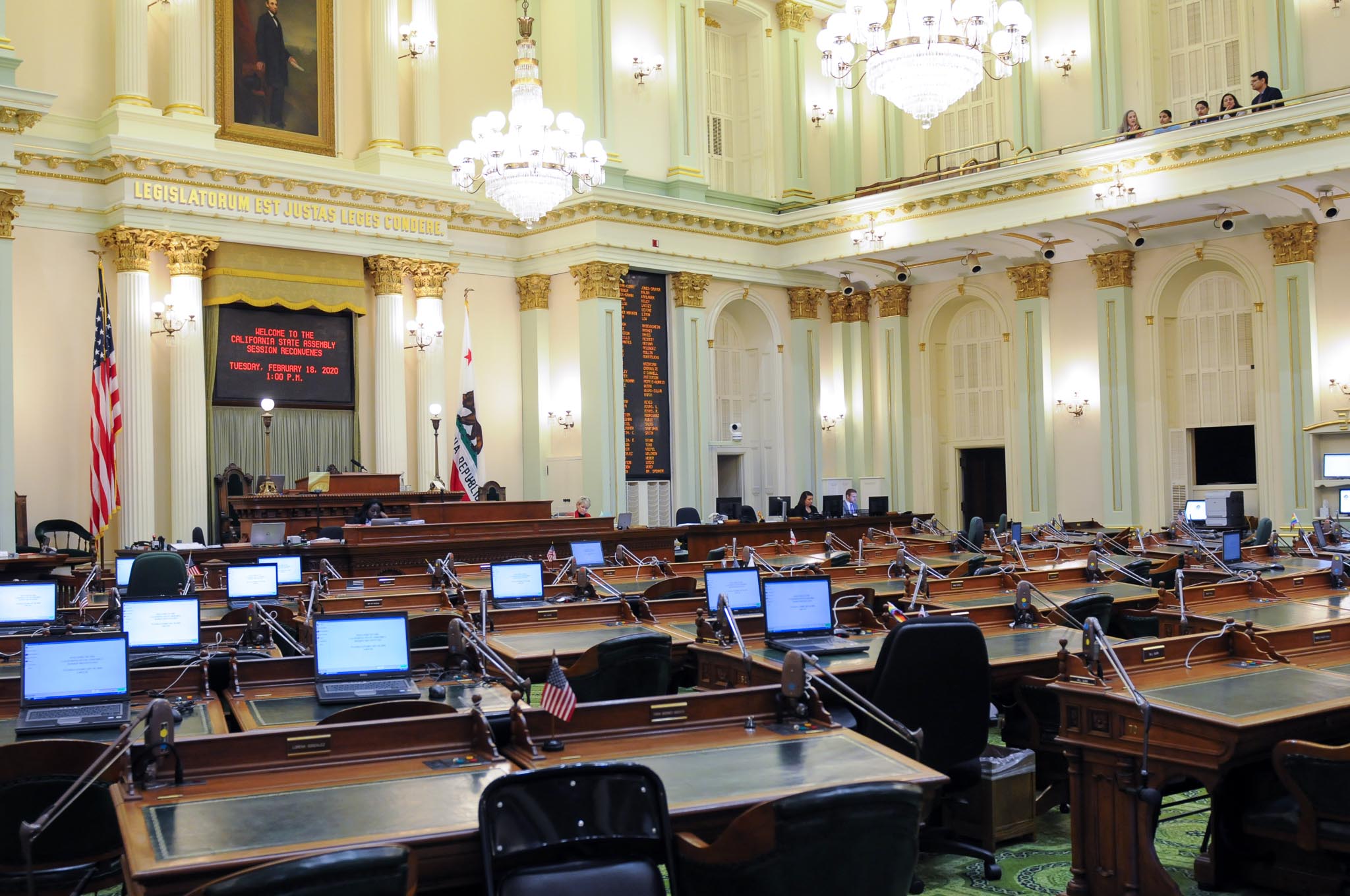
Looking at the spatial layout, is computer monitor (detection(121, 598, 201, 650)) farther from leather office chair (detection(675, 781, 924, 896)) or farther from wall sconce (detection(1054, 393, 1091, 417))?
wall sconce (detection(1054, 393, 1091, 417))

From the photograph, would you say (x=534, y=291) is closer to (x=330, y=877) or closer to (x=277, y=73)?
(x=277, y=73)

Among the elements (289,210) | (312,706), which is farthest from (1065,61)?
(312,706)

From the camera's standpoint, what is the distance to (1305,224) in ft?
54.0

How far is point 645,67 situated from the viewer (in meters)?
20.0

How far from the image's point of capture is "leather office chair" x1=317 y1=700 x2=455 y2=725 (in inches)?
156

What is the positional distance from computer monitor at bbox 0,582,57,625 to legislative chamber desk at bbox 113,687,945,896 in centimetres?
449

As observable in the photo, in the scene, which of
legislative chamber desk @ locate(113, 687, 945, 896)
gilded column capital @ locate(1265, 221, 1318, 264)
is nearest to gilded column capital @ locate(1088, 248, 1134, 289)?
gilded column capital @ locate(1265, 221, 1318, 264)

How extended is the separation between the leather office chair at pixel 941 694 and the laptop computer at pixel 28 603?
516cm

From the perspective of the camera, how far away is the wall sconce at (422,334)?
740 inches

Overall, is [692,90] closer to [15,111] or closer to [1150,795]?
[15,111]

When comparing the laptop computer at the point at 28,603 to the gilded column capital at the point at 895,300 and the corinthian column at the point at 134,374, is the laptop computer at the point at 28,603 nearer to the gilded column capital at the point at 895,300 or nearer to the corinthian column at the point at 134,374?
the corinthian column at the point at 134,374

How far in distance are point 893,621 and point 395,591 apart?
4.16 m

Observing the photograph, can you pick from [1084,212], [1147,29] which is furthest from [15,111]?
[1147,29]

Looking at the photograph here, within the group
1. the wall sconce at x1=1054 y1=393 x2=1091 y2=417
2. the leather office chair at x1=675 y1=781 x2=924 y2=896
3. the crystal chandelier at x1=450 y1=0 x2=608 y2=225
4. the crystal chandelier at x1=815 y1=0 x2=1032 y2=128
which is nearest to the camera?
the leather office chair at x1=675 y1=781 x2=924 y2=896
